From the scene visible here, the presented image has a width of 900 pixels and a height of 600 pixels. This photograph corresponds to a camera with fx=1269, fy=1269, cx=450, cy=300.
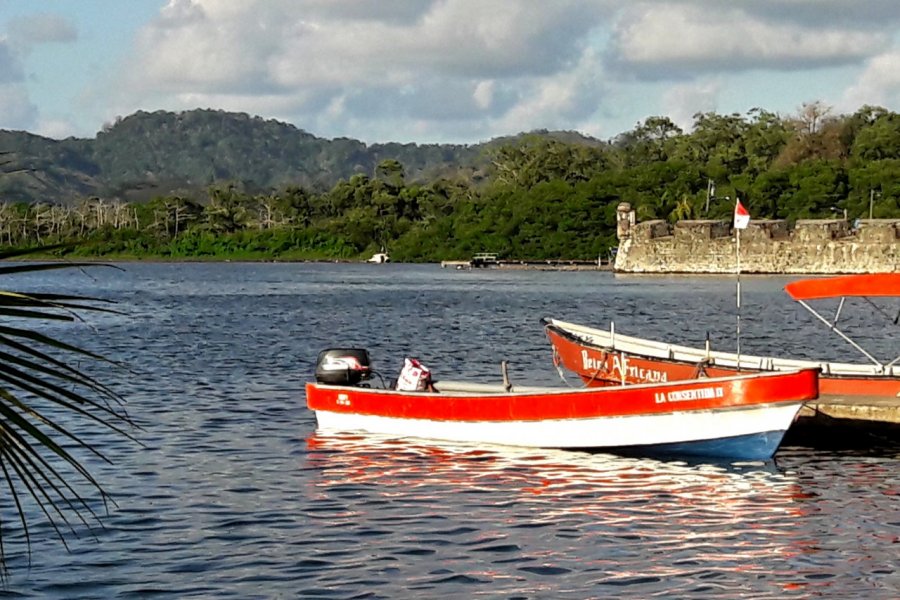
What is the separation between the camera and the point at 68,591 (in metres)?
12.5

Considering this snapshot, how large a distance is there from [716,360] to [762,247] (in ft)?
297

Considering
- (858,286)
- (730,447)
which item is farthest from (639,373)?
(730,447)

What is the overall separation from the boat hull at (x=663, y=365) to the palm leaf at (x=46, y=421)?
31.1 ft

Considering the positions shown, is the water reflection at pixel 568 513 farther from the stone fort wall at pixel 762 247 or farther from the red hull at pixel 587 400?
the stone fort wall at pixel 762 247

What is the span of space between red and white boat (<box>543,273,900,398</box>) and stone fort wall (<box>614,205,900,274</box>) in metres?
78.5

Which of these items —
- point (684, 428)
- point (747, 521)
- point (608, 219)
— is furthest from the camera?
point (608, 219)

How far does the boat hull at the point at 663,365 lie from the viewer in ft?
72.1

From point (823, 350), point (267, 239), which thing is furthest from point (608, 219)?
point (823, 350)

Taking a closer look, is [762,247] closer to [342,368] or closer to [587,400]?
[342,368]

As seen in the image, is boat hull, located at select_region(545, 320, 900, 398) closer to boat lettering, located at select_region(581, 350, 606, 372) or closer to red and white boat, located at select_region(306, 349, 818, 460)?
boat lettering, located at select_region(581, 350, 606, 372)

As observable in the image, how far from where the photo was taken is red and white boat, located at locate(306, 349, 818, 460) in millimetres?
18312

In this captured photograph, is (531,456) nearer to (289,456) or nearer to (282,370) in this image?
(289,456)

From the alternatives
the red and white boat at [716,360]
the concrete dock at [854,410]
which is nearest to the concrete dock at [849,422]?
the concrete dock at [854,410]

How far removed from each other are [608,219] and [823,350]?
342 feet
